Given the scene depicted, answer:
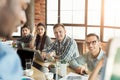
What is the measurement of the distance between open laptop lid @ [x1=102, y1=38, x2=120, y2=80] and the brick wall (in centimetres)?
523

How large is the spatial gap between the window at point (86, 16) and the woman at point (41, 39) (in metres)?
1.32

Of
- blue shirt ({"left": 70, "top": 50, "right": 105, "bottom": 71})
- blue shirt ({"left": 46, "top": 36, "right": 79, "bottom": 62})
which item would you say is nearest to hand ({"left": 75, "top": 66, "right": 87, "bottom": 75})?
blue shirt ({"left": 70, "top": 50, "right": 105, "bottom": 71})

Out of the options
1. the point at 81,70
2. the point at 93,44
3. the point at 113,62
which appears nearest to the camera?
the point at 113,62

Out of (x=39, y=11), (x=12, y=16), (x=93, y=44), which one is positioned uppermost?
(x=39, y=11)

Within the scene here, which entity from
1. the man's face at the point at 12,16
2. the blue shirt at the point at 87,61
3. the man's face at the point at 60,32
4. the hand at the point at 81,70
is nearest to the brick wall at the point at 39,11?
the man's face at the point at 60,32

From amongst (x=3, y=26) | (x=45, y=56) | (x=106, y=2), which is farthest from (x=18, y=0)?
(x=106, y=2)

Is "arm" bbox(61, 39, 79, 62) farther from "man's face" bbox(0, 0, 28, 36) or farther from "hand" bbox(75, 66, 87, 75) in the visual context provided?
"man's face" bbox(0, 0, 28, 36)

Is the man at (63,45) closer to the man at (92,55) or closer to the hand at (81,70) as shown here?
the man at (92,55)

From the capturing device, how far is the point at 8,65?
611 millimetres

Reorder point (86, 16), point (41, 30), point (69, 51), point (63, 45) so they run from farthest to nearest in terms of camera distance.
→ point (86, 16) → point (41, 30) → point (63, 45) → point (69, 51)

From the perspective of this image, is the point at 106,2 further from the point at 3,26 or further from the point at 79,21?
the point at 3,26

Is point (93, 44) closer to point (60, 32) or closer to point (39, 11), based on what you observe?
point (60, 32)

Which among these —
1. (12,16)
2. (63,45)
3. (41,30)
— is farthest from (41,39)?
(12,16)

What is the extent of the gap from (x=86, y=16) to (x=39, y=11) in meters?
1.11
